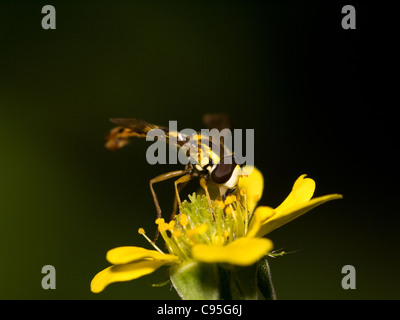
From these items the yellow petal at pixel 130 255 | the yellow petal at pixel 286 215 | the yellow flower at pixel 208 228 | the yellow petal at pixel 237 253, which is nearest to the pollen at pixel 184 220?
the yellow flower at pixel 208 228

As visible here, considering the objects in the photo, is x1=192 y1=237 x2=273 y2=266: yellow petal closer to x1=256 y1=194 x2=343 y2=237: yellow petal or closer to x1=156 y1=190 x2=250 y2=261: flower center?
x1=256 y1=194 x2=343 y2=237: yellow petal

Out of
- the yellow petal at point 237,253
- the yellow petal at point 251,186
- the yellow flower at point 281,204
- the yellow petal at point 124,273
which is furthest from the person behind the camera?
the yellow petal at point 251,186

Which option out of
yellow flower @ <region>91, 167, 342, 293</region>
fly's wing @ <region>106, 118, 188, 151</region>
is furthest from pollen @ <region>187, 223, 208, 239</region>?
fly's wing @ <region>106, 118, 188, 151</region>

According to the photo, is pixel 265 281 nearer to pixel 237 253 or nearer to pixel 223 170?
pixel 237 253

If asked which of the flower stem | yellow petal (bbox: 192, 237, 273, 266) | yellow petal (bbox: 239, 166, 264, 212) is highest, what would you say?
yellow petal (bbox: 239, 166, 264, 212)

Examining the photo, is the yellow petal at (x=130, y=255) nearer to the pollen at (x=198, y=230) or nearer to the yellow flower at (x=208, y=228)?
the yellow flower at (x=208, y=228)

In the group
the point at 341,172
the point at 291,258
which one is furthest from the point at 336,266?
the point at 341,172
